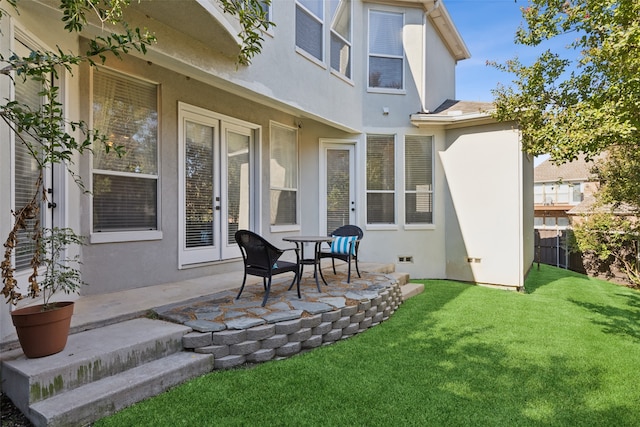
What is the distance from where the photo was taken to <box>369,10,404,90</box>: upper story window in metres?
8.70

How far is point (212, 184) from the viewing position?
20.7 ft

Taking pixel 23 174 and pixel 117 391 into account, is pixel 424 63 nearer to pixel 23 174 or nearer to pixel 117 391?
pixel 23 174

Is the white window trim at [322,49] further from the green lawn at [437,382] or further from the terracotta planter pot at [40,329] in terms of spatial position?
the terracotta planter pot at [40,329]

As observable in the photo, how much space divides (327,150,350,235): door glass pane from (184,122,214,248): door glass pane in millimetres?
3088

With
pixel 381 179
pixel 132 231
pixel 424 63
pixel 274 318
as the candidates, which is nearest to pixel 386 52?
pixel 424 63

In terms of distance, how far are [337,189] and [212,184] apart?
10.6 feet

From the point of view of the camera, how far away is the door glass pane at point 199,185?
19.3 feet

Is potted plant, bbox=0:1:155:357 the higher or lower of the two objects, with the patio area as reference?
higher

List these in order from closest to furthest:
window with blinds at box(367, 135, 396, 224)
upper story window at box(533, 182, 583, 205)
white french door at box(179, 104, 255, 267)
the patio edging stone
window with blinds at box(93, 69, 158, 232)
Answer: the patio edging stone, window with blinds at box(93, 69, 158, 232), white french door at box(179, 104, 255, 267), window with blinds at box(367, 135, 396, 224), upper story window at box(533, 182, 583, 205)

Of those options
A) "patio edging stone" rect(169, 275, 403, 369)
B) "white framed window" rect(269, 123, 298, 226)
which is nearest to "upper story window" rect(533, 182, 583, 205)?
"white framed window" rect(269, 123, 298, 226)

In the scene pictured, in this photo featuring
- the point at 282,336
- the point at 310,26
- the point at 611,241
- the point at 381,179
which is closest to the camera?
the point at 282,336

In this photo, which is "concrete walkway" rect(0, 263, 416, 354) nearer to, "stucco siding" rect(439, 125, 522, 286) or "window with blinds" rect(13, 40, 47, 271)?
"window with blinds" rect(13, 40, 47, 271)

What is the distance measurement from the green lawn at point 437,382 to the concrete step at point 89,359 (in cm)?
45

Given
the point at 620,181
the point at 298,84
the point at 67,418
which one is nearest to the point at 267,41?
the point at 298,84
